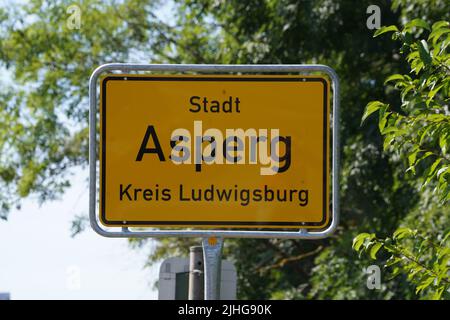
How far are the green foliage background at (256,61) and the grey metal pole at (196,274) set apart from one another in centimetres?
951

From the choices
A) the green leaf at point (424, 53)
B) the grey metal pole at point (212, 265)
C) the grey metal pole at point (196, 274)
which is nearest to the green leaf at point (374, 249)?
the grey metal pole at point (196, 274)

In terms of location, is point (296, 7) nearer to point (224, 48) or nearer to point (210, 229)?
point (224, 48)

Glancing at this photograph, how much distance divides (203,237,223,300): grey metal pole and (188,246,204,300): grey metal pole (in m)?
0.90

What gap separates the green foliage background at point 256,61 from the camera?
742 inches

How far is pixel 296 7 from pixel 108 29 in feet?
22.2

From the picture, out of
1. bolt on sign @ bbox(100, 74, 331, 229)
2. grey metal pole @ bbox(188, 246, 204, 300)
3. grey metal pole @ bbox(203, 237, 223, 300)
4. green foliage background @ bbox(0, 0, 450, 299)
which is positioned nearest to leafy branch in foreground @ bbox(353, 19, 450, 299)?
grey metal pole @ bbox(188, 246, 204, 300)

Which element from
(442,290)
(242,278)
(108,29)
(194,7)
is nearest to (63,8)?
(108,29)

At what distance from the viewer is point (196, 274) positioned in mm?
6000

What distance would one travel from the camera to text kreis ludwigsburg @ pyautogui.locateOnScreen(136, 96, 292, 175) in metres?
4.78

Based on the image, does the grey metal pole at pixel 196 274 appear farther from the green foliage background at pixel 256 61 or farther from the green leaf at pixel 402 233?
the green foliage background at pixel 256 61

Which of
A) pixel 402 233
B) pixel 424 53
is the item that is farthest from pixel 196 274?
pixel 424 53

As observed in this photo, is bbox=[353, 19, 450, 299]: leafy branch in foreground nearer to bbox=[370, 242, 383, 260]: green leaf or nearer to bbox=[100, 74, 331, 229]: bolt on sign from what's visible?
bbox=[370, 242, 383, 260]: green leaf

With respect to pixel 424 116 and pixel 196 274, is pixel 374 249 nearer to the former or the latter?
pixel 424 116

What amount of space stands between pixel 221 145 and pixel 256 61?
14818mm
